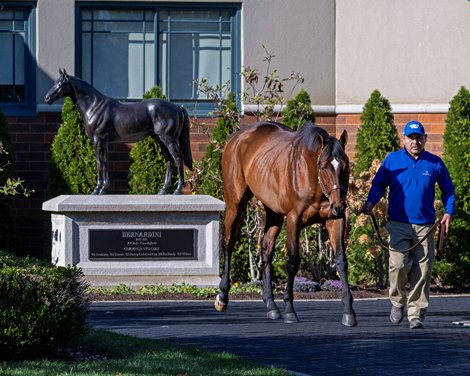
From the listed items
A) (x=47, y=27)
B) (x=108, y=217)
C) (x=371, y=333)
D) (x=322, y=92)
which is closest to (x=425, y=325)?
(x=371, y=333)

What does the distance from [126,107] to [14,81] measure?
3.78 metres

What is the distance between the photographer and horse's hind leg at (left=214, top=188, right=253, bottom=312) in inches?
516

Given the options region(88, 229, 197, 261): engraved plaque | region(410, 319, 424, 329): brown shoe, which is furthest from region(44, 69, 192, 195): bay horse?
region(410, 319, 424, 329): brown shoe

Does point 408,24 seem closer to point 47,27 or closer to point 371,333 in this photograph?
point 47,27

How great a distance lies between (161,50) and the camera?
66.6ft

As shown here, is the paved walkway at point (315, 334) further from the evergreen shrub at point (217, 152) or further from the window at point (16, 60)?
the window at point (16, 60)

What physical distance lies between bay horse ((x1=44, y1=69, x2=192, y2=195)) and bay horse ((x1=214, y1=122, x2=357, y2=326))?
3630 mm

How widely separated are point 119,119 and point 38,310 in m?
8.39

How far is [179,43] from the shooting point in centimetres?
2039

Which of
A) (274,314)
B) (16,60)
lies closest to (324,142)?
(274,314)

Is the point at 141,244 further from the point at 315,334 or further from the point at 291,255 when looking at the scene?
the point at 315,334

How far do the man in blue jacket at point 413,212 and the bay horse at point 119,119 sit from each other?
589 centimetres

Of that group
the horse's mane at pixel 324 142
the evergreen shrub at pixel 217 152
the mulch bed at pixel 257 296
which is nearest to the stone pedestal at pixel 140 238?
the mulch bed at pixel 257 296

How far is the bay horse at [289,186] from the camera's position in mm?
11258
